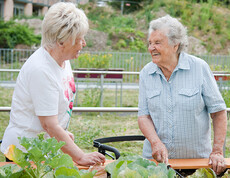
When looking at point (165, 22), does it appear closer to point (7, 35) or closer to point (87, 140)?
point (87, 140)

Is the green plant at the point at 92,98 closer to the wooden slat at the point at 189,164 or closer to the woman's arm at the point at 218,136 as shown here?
the woman's arm at the point at 218,136

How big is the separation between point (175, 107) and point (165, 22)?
52 centimetres

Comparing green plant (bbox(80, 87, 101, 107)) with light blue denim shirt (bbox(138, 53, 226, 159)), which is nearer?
light blue denim shirt (bbox(138, 53, 226, 159))

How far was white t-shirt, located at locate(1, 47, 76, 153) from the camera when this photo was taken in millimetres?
1669

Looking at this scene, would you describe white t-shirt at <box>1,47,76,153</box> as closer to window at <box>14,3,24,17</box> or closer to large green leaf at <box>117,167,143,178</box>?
large green leaf at <box>117,167,143,178</box>

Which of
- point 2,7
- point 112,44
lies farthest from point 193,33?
A: point 2,7

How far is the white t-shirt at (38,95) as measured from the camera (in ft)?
5.48

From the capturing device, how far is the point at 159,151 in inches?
78.4

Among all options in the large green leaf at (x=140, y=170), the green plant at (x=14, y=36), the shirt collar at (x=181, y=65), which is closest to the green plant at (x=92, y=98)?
the shirt collar at (x=181, y=65)

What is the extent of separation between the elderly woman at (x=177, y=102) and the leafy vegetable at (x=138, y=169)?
3.57ft

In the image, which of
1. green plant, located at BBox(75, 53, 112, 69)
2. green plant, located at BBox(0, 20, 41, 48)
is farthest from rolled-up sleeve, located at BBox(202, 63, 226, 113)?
green plant, located at BBox(0, 20, 41, 48)

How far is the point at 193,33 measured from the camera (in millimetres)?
23859

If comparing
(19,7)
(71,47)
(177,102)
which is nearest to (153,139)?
(177,102)

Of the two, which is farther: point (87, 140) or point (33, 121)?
point (87, 140)
